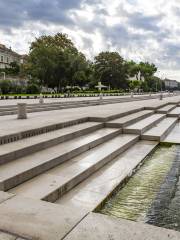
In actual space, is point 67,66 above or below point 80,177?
above

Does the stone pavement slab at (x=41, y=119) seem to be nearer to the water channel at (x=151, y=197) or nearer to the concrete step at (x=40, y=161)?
the concrete step at (x=40, y=161)

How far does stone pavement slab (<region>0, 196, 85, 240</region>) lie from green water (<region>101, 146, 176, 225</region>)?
109cm

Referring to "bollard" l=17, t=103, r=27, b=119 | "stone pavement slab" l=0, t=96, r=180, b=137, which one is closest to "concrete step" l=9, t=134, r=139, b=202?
"stone pavement slab" l=0, t=96, r=180, b=137

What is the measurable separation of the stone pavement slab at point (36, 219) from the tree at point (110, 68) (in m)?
70.8

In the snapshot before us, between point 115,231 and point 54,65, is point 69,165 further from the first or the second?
point 54,65

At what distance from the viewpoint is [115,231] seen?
2682 millimetres

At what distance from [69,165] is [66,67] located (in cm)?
4829

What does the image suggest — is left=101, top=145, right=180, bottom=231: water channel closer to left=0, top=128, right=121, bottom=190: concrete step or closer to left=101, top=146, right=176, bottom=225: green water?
left=101, top=146, right=176, bottom=225: green water

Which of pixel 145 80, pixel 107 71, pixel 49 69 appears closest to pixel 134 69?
pixel 145 80

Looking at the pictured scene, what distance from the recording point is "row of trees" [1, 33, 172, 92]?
50.7m

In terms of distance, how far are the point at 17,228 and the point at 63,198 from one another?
1.52m

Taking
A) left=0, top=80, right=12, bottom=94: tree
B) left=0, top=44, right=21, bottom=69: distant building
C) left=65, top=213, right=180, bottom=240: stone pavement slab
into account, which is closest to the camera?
left=65, top=213, right=180, bottom=240: stone pavement slab

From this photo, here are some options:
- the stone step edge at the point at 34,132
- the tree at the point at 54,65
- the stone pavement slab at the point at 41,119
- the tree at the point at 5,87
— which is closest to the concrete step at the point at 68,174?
the stone step edge at the point at 34,132


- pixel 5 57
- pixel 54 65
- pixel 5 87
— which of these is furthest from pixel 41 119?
pixel 5 57
